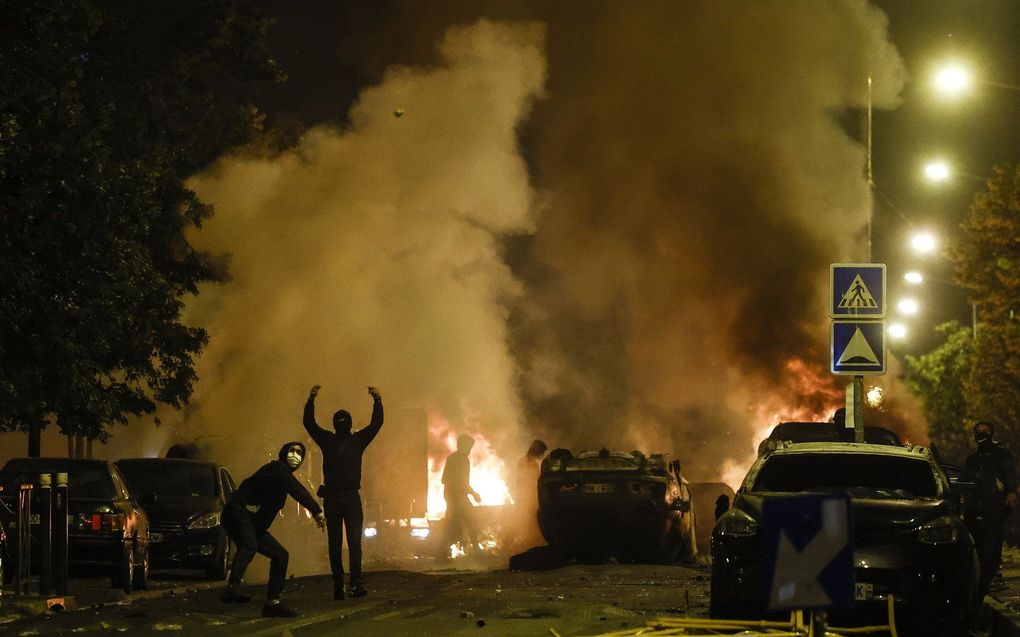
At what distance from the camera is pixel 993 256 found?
154 feet

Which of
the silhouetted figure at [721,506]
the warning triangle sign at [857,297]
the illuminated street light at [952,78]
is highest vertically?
the illuminated street light at [952,78]

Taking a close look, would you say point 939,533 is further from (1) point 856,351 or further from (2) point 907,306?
(2) point 907,306

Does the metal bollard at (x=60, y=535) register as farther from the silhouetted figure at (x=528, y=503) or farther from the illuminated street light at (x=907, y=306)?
the illuminated street light at (x=907, y=306)

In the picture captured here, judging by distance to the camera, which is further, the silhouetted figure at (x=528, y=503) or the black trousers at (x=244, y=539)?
the silhouetted figure at (x=528, y=503)

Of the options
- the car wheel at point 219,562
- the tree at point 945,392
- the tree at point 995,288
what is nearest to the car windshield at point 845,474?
the car wheel at point 219,562

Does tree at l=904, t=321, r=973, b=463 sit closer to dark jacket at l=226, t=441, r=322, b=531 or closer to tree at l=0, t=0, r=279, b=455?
tree at l=0, t=0, r=279, b=455

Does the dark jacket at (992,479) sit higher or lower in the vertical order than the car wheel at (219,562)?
higher

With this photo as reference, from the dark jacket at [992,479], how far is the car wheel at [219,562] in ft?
31.0

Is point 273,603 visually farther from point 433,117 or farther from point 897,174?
point 897,174

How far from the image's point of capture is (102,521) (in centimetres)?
1775

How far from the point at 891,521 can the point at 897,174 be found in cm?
5499

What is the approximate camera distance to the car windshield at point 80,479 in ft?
60.7

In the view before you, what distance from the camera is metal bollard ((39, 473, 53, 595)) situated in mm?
15602

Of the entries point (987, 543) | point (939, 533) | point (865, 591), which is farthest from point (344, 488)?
point (987, 543)
